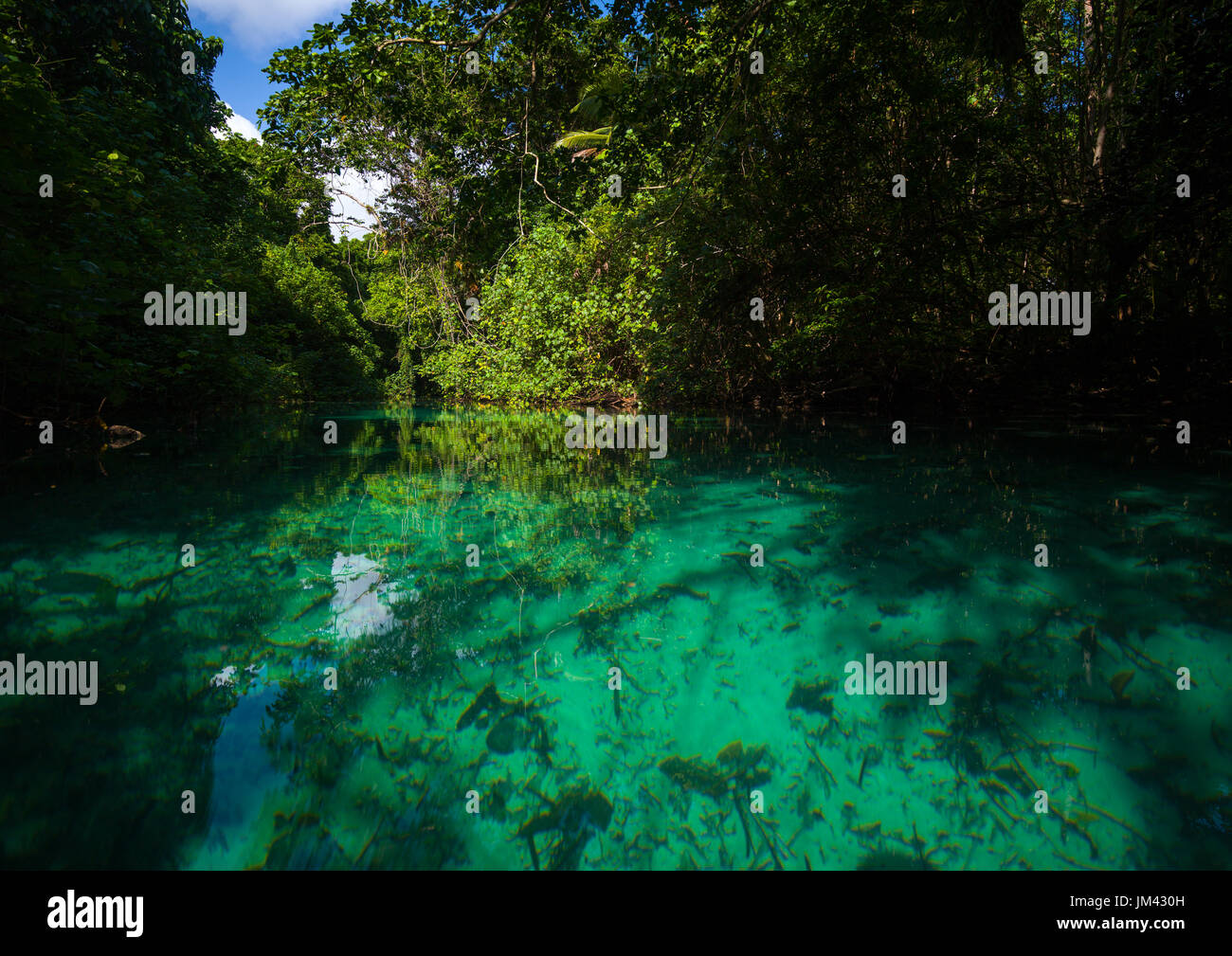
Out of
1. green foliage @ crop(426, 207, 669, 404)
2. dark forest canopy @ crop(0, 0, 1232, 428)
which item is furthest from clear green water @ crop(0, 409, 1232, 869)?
green foliage @ crop(426, 207, 669, 404)

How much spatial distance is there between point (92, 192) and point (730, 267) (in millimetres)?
10468

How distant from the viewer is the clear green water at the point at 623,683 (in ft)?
5.09

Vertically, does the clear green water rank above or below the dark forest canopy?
below

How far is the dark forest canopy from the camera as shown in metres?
7.14

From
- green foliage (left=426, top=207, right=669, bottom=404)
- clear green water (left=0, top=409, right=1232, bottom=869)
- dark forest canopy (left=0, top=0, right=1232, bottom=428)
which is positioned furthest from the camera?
green foliage (left=426, top=207, right=669, bottom=404)

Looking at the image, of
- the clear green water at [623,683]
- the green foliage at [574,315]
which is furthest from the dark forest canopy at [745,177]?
the clear green water at [623,683]

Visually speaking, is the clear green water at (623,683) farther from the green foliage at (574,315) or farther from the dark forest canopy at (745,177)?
the green foliage at (574,315)

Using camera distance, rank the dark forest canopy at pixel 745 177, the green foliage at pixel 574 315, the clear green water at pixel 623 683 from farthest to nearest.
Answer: the green foliage at pixel 574 315 < the dark forest canopy at pixel 745 177 < the clear green water at pixel 623 683

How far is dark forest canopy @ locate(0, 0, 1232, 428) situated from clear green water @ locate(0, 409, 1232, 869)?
4.55 m

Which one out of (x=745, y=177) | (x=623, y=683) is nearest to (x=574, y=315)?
(x=745, y=177)

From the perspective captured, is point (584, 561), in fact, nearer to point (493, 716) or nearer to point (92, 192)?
point (493, 716)

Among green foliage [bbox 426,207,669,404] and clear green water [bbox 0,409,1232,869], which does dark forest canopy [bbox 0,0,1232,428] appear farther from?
clear green water [bbox 0,409,1232,869]

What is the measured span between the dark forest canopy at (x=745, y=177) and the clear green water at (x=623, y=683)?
4.55 meters
